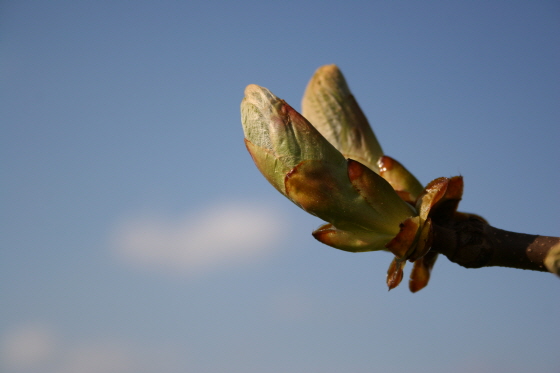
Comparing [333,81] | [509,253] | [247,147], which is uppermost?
[333,81]

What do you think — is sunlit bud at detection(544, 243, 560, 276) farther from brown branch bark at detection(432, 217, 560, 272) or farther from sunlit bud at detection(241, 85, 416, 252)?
sunlit bud at detection(241, 85, 416, 252)

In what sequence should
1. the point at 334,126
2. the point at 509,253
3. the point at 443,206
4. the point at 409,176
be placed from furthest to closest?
the point at 334,126
the point at 409,176
the point at 443,206
the point at 509,253

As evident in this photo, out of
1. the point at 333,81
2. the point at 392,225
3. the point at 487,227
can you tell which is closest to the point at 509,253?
→ the point at 487,227

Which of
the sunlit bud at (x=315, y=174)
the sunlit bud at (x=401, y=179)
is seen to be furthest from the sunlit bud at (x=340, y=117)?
the sunlit bud at (x=315, y=174)

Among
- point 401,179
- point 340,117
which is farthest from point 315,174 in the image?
point 340,117

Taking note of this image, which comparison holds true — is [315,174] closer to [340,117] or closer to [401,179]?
[401,179]

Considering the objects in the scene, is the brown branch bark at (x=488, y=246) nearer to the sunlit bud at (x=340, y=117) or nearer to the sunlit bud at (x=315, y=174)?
the sunlit bud at (x=315, y=174)

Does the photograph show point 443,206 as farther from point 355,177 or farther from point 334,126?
point 334,126
